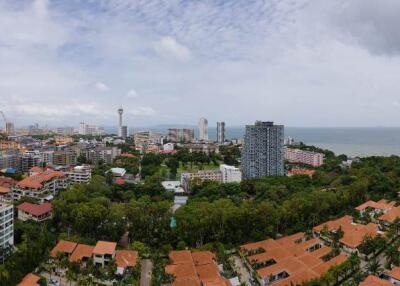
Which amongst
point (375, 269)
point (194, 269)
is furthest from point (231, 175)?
point (375, 269)

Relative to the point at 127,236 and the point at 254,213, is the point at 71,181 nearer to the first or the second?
the point at 127,236

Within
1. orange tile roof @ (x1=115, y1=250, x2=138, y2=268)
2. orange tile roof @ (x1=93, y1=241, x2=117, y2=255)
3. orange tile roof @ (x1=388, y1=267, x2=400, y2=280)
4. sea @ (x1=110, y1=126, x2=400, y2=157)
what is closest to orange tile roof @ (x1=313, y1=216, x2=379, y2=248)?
orange tile roof @ (x1=388, y1=267, x2=400, y2=280)

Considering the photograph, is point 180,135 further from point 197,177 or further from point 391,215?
point 391,215

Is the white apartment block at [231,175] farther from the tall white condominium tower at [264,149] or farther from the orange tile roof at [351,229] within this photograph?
the orange tile roof at [351,229]

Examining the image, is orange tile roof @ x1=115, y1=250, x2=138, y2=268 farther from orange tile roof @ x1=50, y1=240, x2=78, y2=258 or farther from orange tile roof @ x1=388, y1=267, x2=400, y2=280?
orange tile roof @ x1=388, y1=267, x2=400, y2=280

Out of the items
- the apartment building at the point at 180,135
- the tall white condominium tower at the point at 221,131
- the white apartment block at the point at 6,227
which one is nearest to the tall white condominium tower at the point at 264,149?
the white apartment block at the point at 6,227

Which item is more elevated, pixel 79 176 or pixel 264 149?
pixel 264 149

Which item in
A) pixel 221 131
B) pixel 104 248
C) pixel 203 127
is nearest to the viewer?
pixel 104 248
